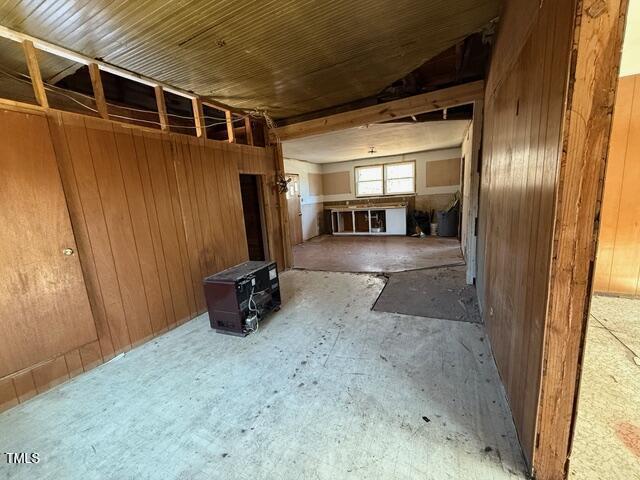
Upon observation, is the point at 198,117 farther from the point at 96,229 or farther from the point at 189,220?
the point at 96,229

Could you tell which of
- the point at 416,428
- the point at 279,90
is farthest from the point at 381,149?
the point at 416,428

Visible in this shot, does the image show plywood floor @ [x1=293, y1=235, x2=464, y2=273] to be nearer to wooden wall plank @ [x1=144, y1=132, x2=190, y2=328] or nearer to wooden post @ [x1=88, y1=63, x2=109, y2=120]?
wooden wall plank @ [x1=144, y1=132, x2=190, y2=328]

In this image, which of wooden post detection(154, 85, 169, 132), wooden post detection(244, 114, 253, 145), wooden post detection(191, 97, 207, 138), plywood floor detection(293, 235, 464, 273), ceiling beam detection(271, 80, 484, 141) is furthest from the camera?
plywood floor detection(293, 235, 464, 273)

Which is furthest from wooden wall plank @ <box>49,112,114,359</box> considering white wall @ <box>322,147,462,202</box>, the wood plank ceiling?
white wall @ <box>322,147,462,202</box>

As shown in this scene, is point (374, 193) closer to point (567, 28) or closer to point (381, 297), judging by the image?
point (381, 297)

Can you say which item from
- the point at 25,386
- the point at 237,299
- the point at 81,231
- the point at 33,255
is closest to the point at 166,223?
the point at 81,231

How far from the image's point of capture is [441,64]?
3.26 meters

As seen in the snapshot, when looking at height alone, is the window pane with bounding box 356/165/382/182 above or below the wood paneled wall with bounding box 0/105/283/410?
above

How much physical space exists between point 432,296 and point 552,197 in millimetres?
2446

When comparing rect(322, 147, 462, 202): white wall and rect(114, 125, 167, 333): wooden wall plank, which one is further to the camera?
rect(322, 147, 462, 202): white wall

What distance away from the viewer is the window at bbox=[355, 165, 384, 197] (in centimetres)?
866

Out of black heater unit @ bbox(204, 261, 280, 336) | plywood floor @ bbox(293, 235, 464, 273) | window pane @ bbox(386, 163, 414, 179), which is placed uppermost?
window pane @ bbox(386, 163, 414, 179)

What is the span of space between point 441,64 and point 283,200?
119 inches

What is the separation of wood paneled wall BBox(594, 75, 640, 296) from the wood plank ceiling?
1.88 meters
